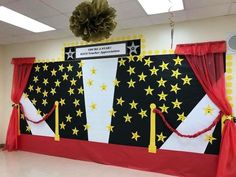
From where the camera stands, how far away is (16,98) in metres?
5.35

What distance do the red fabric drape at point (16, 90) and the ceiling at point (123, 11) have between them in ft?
3.90

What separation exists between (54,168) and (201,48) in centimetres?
346

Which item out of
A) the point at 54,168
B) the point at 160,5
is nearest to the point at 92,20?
the point at 160,5

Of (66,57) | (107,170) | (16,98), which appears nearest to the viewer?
(107,170)

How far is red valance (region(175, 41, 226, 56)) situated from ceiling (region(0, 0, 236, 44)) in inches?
17.6

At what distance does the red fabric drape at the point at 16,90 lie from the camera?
17.3 feet

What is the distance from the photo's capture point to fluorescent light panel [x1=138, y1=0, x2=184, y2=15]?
297 centimetres

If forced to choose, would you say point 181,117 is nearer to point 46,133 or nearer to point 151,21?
point 151,21

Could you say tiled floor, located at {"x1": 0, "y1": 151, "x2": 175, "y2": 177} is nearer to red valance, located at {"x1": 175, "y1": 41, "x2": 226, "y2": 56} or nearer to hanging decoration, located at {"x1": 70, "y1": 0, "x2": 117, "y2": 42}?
red valance, located at {"x1": 175, "y1": 41, "x2": 226, "y2": 56}

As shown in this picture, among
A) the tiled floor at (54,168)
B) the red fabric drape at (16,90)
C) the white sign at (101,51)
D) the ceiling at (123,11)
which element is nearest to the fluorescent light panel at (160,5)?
the ceiling at (123,11)

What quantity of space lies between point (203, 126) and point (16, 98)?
4.34 meters

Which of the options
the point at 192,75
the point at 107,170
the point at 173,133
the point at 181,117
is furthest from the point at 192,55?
the point at 107,170

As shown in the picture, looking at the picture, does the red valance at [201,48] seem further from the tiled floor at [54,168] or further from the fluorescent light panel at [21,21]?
the fluorescent light panel at [21,21]

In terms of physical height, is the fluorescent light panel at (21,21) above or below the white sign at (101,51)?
above
